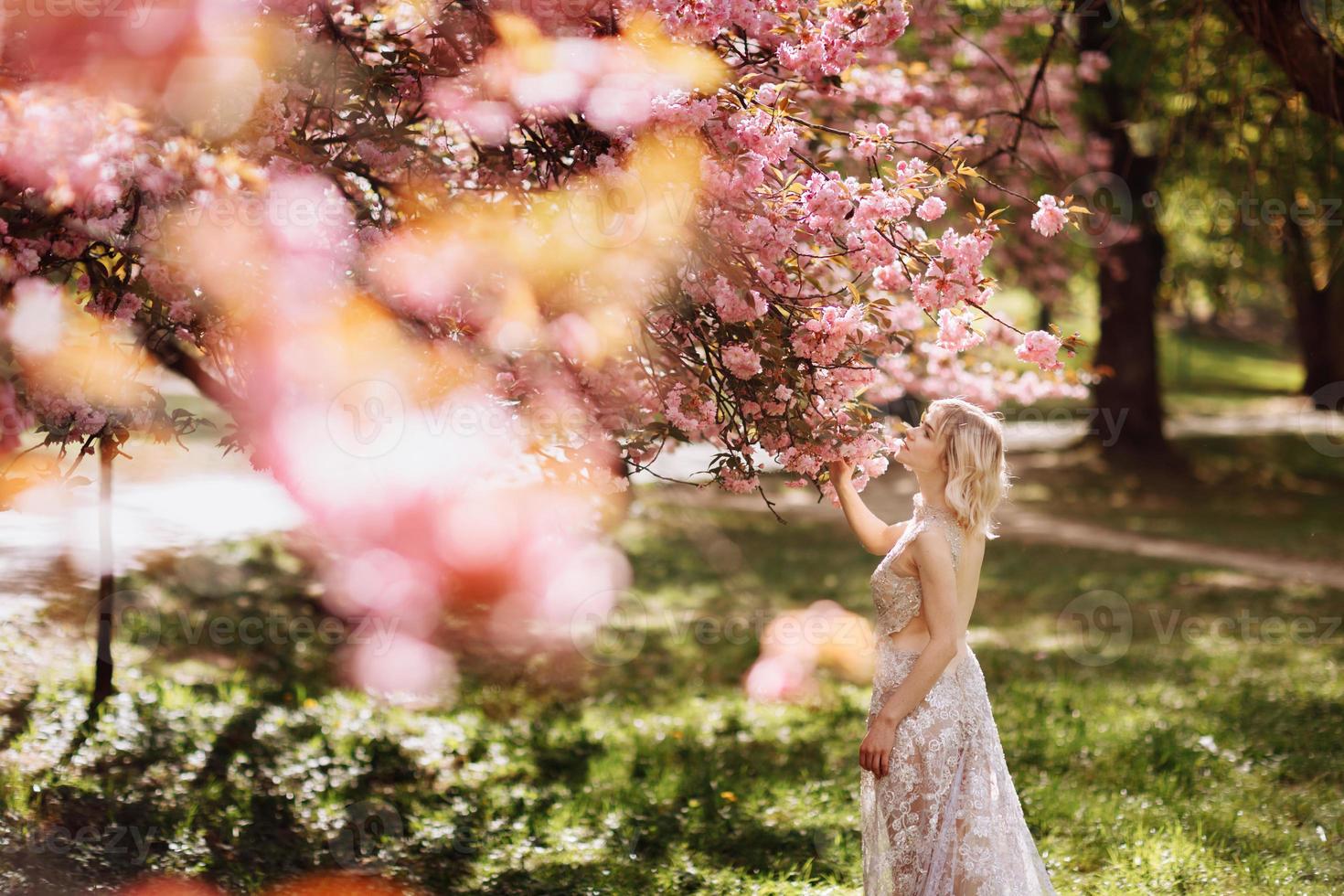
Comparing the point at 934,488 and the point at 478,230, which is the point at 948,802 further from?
the point at 478,230

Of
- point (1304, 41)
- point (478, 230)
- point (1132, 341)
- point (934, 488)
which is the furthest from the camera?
point (1132, 341)

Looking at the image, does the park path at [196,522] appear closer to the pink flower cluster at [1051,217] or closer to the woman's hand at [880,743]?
the pink flower cluster at [1051,217]

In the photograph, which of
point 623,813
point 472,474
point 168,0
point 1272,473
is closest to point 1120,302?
point 1272,473

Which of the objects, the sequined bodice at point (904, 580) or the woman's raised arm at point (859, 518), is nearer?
the sequined bodice at point (904, 580)

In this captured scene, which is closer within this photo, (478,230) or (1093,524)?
(478,230)

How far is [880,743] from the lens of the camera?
406cm

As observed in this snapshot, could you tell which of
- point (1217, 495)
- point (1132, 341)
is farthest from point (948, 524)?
point (1132, 341)

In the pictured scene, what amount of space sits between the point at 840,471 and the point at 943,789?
3.92 ft

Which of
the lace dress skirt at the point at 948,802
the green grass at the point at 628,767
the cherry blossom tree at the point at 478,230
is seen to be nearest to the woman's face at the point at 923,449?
the cherry blossom tree at the point at 478,230

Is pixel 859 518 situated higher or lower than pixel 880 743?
higher

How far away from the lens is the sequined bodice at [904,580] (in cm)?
408

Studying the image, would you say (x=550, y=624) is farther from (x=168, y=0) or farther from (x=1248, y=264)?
(x=1248, y=264)

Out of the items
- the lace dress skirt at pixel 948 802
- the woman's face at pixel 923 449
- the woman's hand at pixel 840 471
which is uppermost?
the woman's face at pixel 923 449

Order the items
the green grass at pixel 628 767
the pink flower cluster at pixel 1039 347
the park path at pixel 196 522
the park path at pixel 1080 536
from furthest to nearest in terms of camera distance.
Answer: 1. the park path at pixel 1080 536
2. the park path at pixel 196 522
3. the green grass at pixel 628 767
4. the pink flower cluster at pixel 1039 347
